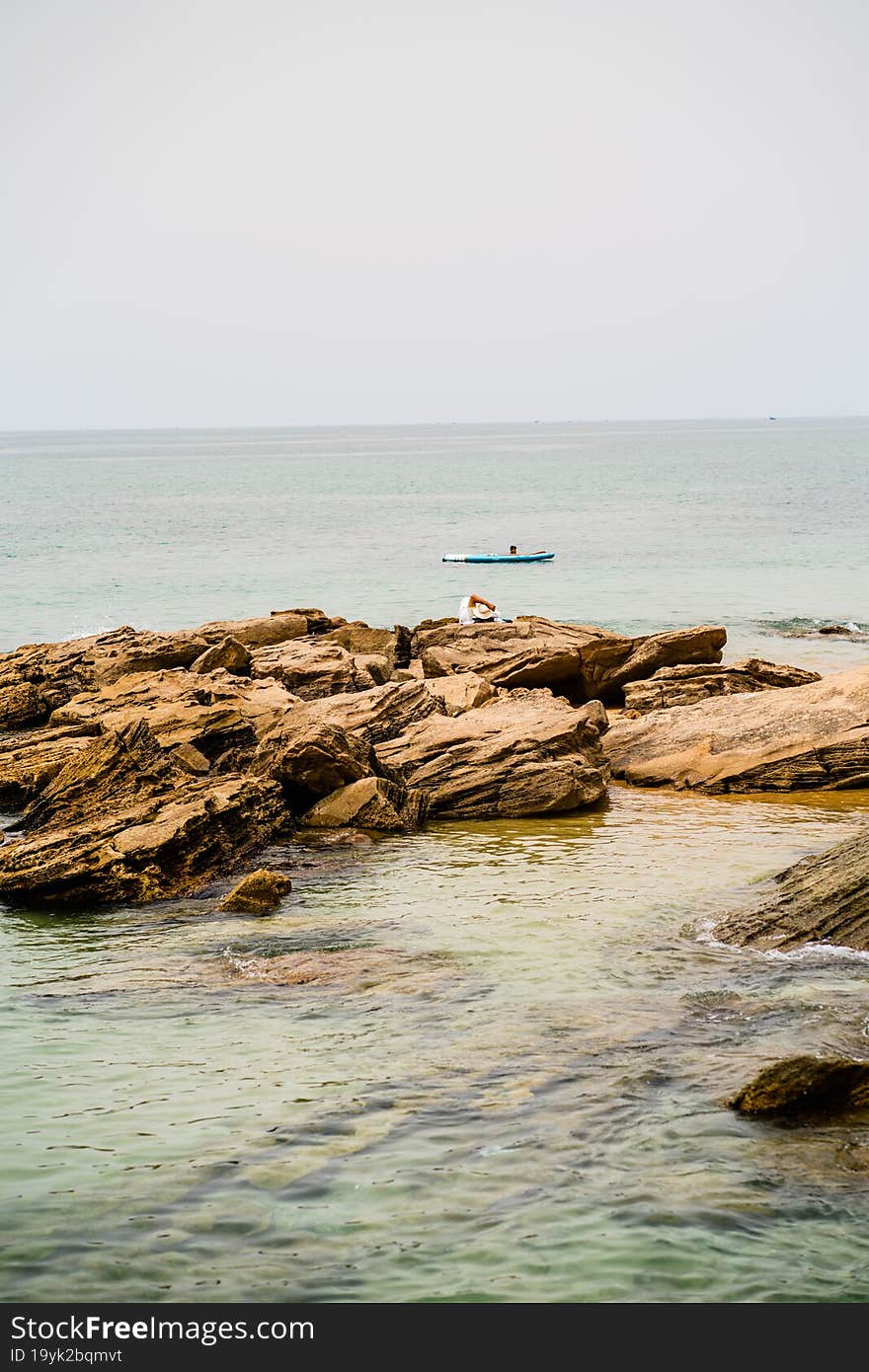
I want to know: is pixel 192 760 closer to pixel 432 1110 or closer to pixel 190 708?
pixel 190 708

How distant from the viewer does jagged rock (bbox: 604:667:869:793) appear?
21141 millimetres

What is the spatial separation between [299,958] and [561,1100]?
4.05 m

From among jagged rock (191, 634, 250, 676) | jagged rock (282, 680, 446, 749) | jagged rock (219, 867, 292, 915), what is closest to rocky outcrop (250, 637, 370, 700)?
jagged rock (191, 634, 250, 676)

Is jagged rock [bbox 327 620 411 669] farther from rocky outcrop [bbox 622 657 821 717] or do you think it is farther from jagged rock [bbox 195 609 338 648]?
rocky outcrop [bbox 622 657 821 717]

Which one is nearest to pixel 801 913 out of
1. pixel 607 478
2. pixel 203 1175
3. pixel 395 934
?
pixel 395 934

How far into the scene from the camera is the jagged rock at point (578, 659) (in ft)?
89.5

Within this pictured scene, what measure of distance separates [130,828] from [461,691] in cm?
876

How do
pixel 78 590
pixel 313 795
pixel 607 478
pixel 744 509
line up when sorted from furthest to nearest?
pixel 607 478
pixel 744 509
pixel 78 590
pixel 313 795

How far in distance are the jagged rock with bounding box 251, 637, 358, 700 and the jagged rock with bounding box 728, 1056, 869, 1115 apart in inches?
672

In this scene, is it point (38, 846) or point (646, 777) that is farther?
point (646, 777)

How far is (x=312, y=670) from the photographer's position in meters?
26.5

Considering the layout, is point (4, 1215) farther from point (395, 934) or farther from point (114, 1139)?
point (395, 934)

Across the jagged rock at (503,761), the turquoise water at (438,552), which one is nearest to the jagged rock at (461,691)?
the jagged rock at (503,761)

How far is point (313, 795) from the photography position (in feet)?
64.5
